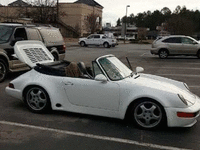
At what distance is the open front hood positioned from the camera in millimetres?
5504

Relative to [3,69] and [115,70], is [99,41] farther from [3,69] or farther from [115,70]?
[115,70]

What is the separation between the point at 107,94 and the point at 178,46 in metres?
15.4

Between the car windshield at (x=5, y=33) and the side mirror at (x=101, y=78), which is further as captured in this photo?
the car windshield at (x=5, y=33)

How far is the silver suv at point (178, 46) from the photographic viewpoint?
18531 mm

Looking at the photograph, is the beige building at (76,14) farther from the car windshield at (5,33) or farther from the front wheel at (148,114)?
the front wheel at (148,114)

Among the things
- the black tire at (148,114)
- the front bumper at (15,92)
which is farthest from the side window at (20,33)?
the black tire at (148,114)

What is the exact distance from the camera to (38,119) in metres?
4.84

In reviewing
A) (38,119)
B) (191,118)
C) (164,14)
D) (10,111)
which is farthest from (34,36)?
(164,14)

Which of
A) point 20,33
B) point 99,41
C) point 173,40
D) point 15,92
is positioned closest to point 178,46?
point 173,40

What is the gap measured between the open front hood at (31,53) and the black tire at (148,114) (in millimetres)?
2525

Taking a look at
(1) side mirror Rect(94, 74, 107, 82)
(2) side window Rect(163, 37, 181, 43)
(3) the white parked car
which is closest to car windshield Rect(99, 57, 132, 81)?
(1) side mirror Rect(94, 74, 107, 82)

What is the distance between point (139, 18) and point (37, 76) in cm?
17964

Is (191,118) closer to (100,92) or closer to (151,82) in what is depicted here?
(151,82)

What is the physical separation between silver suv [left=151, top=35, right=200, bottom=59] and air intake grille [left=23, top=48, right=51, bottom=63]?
14.2m
